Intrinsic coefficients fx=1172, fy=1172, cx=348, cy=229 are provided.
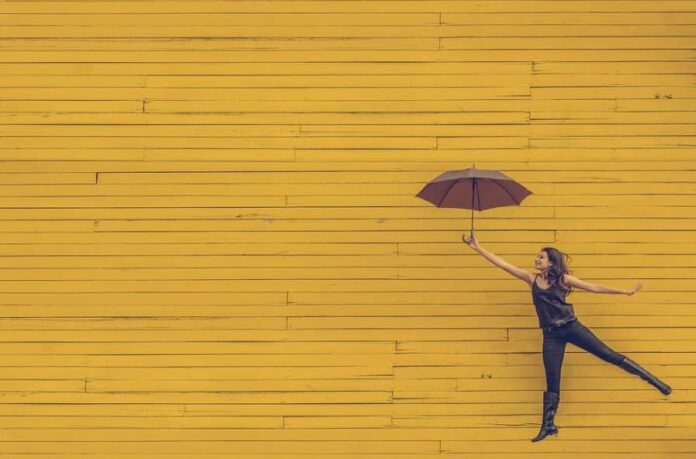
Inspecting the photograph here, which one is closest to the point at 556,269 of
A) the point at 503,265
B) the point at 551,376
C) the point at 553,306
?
the point at 553,306

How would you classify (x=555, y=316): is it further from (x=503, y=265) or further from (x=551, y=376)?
(x=503, y=265)

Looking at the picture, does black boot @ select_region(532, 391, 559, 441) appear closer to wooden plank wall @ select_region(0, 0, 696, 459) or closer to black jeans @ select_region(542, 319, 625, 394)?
black jeans @ select_region(542, 319, 625, 394)

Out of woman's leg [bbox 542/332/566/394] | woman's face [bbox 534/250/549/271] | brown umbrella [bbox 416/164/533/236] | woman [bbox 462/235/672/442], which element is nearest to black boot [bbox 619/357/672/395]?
woman [bbox 462/235/672/442]

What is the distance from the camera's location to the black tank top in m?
10.9

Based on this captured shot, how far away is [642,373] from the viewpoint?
36.0 ft

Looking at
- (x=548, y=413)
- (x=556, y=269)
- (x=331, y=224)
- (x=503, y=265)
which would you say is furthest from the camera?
(x=331, y=224)

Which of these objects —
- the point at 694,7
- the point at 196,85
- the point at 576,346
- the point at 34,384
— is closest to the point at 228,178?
the point at 196,85

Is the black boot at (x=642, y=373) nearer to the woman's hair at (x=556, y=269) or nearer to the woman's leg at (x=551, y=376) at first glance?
the woman's leg at (x=551, y=376)

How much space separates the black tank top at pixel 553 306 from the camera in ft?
35.6

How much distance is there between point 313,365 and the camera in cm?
1138

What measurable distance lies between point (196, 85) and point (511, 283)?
12.0ft

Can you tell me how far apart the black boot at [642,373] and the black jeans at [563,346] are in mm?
79

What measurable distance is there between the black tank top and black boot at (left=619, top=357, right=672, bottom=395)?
647 mm

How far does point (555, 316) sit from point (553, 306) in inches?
3.9
